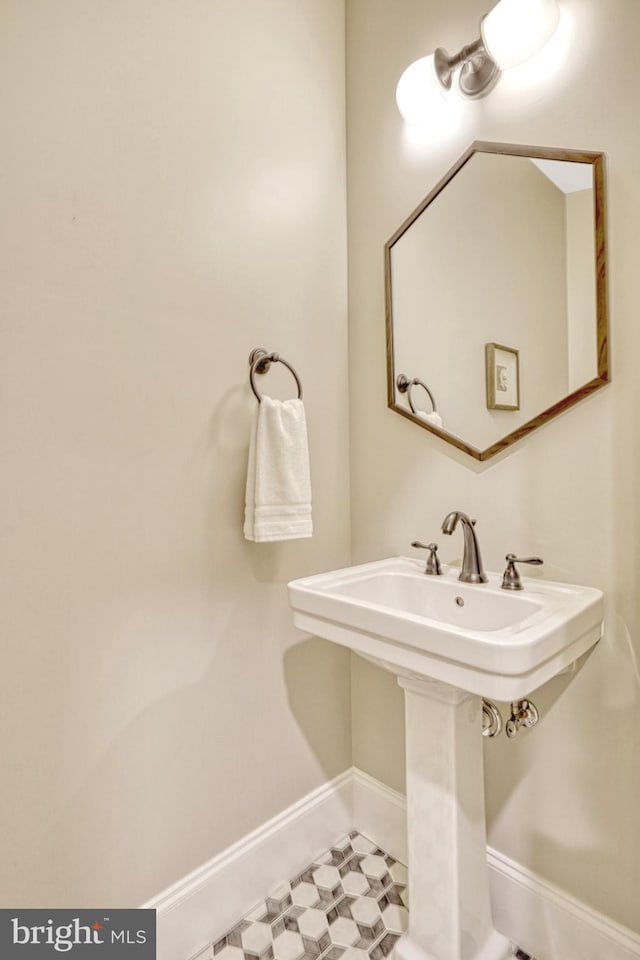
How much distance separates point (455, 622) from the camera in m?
1.16

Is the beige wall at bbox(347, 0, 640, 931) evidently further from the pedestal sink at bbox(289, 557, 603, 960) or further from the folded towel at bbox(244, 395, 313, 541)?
the folded towel at bbox(244, 395, 313, 541)

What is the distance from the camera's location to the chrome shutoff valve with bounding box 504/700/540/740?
1.10m

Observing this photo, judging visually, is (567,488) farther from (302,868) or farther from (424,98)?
(302,868)

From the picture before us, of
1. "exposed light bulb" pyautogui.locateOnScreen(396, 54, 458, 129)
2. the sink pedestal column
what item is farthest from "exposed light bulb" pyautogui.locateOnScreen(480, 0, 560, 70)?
the sink pedestal column

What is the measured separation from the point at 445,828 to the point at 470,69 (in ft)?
5.72

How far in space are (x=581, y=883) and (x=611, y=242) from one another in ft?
4.49

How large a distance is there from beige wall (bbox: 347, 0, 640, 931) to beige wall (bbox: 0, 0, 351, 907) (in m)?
0.26

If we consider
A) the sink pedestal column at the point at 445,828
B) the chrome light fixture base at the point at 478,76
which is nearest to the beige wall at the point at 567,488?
the chrome light fixture base at the point at 478,76

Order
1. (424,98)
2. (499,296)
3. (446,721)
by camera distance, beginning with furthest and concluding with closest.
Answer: (424,98)
(499,296)
(446,721)

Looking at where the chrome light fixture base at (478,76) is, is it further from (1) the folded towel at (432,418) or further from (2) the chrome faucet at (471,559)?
(2) the chrome faucet at (471,559)

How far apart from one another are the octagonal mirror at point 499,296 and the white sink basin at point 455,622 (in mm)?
360

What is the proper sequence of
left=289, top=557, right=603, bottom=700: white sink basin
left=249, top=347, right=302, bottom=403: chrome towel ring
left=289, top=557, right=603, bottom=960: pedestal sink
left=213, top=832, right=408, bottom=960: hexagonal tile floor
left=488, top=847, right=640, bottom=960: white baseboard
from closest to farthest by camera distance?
left=289, top=557, right=603, bottom=700: white sink basin → left=289, top=557, right=603, bottom=960: pedestal sink → left=488, top=847, right=640, bottom=960: white baseboard → left=213, top=832, right=408, bottom=960: hexagonal tile floor → left=249, top=347, right=302, bottom=403: chrome towel ring

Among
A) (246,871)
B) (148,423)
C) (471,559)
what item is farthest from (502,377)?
(246,871)

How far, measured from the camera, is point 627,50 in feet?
3.25
